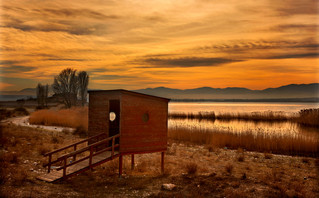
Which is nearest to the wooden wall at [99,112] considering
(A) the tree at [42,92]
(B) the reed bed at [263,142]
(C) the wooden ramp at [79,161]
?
(C) the wooden ramp at [79,161]

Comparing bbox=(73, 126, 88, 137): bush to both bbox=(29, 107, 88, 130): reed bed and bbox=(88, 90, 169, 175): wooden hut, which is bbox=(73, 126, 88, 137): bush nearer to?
bbox=(29, 107, 88, 130): reed bed

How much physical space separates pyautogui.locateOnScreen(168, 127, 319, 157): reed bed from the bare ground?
345 centimetres

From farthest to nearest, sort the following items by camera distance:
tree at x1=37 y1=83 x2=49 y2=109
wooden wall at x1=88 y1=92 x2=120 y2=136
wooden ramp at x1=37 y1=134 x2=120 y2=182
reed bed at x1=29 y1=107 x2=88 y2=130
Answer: tree at x1=37 y1=83 x2=49 y2=109 → reed bed at x1=29 y1=107 x2=88 y2=130 → wooden wall at x1=88 y1=92 x2=120 y2=136 → wooden ramp at x1=37 y1=134 x2=120 y2=182


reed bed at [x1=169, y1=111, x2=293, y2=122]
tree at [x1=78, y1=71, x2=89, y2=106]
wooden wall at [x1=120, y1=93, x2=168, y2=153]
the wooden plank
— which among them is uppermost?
tree at [x1=78, y1=71, x2=89, y2=106]

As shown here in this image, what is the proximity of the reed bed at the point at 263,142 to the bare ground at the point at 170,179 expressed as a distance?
3.45 metres

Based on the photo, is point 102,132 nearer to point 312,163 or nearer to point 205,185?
point 205,185

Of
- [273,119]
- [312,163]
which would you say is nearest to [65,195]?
[312,163]

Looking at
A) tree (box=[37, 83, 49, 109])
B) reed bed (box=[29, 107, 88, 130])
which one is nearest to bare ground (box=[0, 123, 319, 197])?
reed bed (box=[29, 107, 88, 130])

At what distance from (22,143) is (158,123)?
9.32 metres

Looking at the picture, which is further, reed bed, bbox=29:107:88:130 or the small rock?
reed bed, bbox=29:107:88:130

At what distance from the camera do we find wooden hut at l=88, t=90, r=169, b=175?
35.3ft

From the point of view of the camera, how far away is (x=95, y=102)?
466 inches

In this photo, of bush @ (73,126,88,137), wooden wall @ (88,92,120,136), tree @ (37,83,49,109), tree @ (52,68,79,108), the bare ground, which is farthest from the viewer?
tree @ (37,83,49,109)

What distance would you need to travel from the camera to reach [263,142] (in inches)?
786
